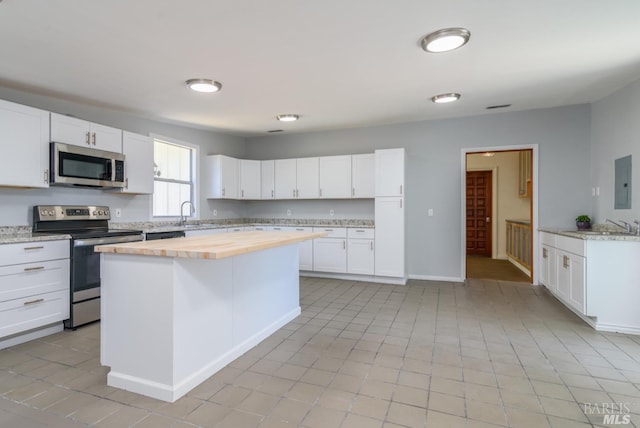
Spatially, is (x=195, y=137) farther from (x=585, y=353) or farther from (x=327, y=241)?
(x=585, y=353)

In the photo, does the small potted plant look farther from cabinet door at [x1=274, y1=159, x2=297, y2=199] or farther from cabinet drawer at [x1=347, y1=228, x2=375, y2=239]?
cabinet door at [x1=274, y1=159, x2=297, y2=199]

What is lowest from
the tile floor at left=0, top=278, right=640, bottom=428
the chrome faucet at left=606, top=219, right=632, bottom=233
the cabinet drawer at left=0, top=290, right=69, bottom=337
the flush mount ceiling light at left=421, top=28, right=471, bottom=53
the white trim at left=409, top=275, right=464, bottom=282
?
the tile floor at left=0, top=278, right=640, bottom=428

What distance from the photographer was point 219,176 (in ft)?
18.3

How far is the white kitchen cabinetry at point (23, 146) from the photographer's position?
295cm

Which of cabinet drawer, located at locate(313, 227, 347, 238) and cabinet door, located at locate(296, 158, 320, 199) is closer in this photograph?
cabinet drawer, located at locate(313, 227, 347, 238)

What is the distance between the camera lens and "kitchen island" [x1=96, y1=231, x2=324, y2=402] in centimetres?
196

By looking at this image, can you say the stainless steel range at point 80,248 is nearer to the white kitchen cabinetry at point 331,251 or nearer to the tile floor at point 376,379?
the tile floor at point 376,379

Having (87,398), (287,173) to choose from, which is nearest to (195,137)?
(287,173)

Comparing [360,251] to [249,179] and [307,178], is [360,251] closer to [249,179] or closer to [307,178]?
[307,178]

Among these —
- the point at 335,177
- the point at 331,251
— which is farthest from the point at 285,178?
the point at 331,251

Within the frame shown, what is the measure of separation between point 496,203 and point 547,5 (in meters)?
6.25

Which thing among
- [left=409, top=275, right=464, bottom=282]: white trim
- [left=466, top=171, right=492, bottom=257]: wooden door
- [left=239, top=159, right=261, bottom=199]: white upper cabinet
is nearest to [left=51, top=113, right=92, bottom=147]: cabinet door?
[left=239, top=159, right=261, bottom=199]: white upper cabinet

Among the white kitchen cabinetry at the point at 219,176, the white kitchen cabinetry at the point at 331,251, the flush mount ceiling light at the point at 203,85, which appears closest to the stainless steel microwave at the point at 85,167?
the flush mount ceiling light at the point at 203,85

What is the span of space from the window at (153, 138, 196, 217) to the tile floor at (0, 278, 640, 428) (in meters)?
2.23
